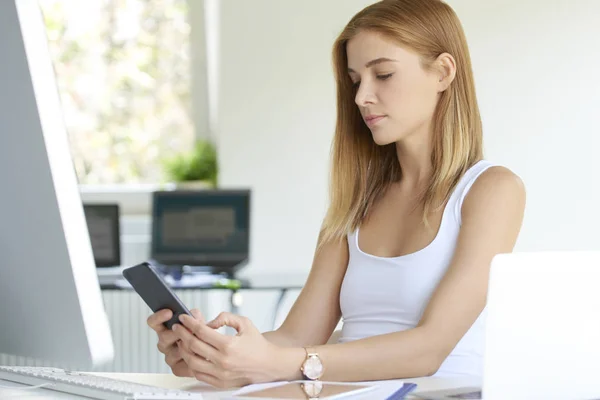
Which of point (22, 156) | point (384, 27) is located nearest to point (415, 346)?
point (384, 27)

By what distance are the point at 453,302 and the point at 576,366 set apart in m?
0.42

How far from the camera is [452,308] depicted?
1.63 metres

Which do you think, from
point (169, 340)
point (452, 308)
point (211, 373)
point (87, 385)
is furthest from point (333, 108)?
point (87, 385)

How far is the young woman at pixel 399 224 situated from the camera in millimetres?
1575

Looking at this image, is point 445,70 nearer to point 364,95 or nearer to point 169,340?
point 364,95

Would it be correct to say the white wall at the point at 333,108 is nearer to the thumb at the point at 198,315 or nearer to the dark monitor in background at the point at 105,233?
the dark monitor in background at the point at 105,233

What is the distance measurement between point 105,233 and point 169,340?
2.81m

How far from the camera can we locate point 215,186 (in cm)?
523

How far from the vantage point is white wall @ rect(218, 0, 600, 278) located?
4.81m

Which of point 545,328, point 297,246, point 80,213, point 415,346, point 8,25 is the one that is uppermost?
point 8,25

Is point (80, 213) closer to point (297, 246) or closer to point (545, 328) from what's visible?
point (545, 328)

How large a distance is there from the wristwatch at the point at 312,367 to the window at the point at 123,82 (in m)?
4.07

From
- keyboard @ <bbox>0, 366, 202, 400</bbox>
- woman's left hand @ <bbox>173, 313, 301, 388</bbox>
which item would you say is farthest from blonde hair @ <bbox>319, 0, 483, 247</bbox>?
keyboard @ <bbox>0, 366, 202, 400</bbox>

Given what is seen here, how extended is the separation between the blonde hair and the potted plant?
128 inches
